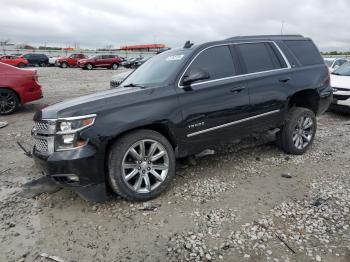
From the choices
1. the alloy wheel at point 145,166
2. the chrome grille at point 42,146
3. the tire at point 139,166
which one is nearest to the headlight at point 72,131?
the chrome grille at point 42,146

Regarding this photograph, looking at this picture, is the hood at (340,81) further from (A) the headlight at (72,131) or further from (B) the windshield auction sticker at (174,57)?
(A) the headlight at (72,131)

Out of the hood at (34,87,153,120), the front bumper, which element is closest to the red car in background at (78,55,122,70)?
the hood at (34,87,153,120)

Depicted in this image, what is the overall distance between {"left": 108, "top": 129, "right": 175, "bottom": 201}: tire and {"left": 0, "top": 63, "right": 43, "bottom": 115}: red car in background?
6.65 metres

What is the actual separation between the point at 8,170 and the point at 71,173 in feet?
7.07

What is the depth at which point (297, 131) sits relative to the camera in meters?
5.60

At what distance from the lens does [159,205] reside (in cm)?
402

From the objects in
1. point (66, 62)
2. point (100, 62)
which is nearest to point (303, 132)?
point (100, 62)

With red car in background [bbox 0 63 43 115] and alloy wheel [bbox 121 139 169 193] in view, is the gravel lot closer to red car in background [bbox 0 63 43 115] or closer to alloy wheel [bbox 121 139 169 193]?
alloy wheel [bbox 121 139 169 193]

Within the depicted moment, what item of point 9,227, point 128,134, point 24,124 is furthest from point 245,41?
point 24,124

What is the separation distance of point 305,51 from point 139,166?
144 inches

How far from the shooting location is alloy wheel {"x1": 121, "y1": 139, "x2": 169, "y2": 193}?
3914 millimetres

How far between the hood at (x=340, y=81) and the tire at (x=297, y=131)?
11.9ft

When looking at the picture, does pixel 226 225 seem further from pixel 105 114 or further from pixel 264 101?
pixel 264 101

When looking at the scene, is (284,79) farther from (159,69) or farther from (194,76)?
(159,69)
